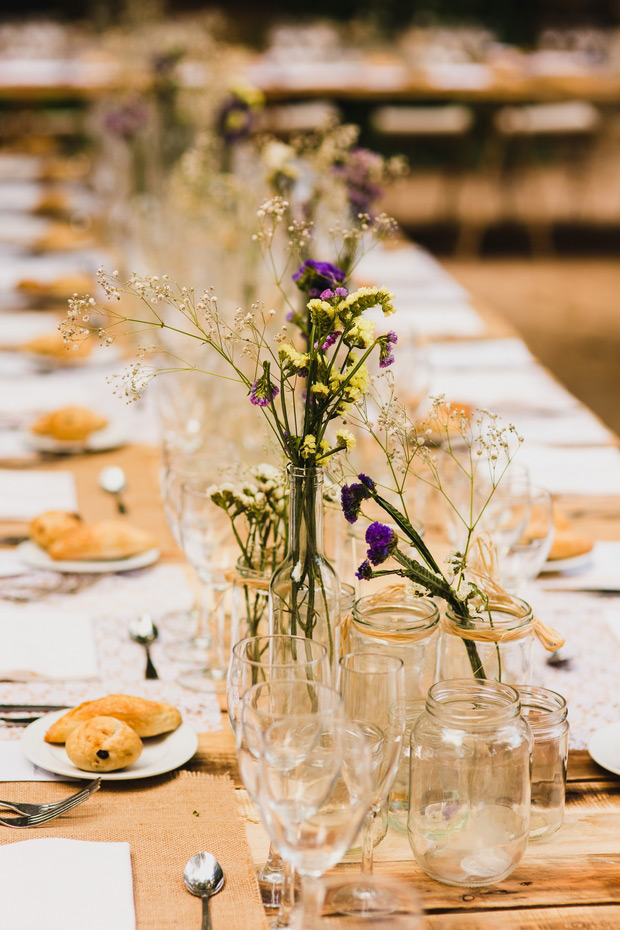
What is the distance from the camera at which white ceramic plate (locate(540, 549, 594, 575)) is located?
1.65 meters

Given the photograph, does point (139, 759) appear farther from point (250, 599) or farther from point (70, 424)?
point (70, 424)

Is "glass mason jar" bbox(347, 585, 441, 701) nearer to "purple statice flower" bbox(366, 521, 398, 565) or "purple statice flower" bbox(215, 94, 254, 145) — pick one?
"purple statice flower" bbox(366, 521, 398, 565)

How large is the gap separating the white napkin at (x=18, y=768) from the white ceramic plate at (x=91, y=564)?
0.49 metres

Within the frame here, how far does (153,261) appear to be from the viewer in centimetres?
312

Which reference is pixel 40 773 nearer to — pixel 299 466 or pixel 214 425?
pixel 299 466

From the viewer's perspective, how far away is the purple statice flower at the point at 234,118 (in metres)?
2.85

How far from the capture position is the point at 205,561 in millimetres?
1373

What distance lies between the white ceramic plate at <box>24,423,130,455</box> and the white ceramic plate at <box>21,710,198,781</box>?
996 mm

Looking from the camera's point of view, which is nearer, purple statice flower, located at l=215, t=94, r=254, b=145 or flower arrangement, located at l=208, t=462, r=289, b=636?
flower arrangement, located at l=208, t=462, r=289, b=636

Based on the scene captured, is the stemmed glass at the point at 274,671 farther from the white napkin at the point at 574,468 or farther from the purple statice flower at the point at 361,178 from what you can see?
the purple statice flower at the point at 361,178

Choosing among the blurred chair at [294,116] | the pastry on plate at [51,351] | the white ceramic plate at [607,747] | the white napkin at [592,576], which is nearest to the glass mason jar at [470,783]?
the white ceramic plate at [607,747]

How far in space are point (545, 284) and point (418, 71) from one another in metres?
1.52

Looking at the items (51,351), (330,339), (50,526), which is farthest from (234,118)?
(330,339)

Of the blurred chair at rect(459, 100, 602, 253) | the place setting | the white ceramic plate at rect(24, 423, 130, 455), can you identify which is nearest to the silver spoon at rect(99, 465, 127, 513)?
the place setting
